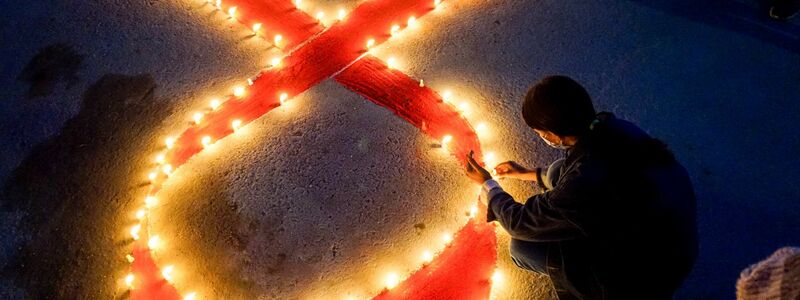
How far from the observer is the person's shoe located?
4090 millimetres

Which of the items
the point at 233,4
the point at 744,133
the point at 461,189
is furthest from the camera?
the point at 233,4

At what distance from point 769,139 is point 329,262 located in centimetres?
314

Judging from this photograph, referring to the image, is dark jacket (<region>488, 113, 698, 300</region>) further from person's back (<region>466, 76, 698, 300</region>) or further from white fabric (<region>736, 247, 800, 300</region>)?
white fabric (<region>736, 247, 800, 300</region>)

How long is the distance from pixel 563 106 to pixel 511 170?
47.7 inches

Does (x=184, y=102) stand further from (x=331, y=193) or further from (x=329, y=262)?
(x=329, y=262)

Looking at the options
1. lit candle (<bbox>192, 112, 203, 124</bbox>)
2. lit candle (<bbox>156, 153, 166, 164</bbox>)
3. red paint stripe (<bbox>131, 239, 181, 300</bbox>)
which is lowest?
red paint stripe (<bbox>131, 239, 181, 300</bbox>)

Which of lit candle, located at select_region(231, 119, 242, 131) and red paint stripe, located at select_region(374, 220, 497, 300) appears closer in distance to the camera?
red paint stripe, located at select_region(374, 220, 497, 300)

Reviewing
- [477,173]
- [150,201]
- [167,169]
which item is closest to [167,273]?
[150,201]

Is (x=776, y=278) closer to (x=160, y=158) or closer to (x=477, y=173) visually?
(x=477, y=173)

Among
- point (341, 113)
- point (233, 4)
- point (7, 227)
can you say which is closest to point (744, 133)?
point (341, 113)

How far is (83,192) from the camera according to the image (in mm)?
3486

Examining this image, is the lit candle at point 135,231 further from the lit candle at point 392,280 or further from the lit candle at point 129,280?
the lit candle at point 392,280

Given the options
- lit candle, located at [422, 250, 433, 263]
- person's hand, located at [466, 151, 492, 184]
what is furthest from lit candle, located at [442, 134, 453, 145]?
lit candle, located at [422, 250, 433, 263]

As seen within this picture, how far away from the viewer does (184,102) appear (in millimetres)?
3900
